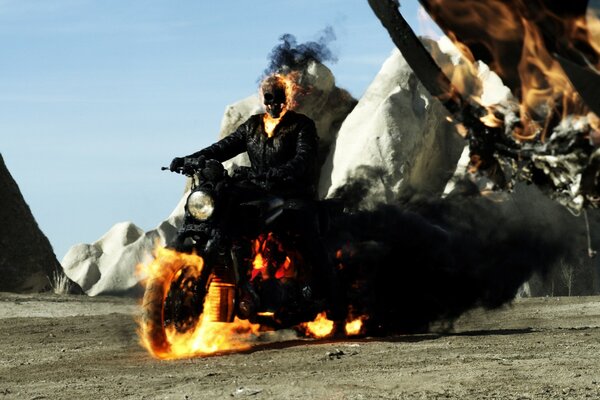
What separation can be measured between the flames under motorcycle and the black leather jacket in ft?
0.64

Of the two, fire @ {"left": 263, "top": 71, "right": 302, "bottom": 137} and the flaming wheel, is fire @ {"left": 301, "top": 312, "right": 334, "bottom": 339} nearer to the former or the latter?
the flaming wheel

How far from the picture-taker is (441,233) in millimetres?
14688

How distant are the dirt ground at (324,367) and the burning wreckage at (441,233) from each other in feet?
1.33

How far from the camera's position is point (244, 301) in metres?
11.6

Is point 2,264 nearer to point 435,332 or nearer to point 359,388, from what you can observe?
point 435,332

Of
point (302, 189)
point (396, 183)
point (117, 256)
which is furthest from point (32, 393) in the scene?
point (117, 256)

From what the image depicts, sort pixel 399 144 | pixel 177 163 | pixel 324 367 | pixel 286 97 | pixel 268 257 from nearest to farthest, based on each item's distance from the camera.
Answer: pixel 324 367
pixel 268 257
pixel 177 163
pixel 286 97
pixel 399 144

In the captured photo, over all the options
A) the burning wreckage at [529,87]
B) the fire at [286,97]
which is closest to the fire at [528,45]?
the burning wreckage at [529,87]

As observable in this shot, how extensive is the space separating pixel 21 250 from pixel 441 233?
13.4m

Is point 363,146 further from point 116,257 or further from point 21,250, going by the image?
point 21,250

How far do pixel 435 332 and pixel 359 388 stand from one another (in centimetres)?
514

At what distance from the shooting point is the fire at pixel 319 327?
13.1 m

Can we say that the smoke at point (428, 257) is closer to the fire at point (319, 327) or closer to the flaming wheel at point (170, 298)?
the fire at point (319, 327)

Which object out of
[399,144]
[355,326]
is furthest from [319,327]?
[399,144]
